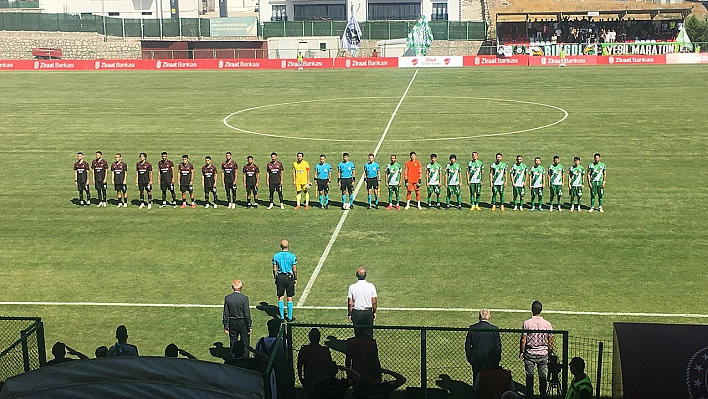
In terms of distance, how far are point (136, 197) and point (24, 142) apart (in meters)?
11.8

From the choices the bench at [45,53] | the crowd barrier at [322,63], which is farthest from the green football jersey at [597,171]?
the bench at [45,53]

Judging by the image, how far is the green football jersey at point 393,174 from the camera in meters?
25.3

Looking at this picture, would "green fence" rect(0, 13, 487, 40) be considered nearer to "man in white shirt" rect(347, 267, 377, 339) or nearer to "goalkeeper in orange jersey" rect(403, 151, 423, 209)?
"goalkeeper in orange jersey" rect(403, 151, 423, 209)

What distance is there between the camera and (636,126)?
38031 mm

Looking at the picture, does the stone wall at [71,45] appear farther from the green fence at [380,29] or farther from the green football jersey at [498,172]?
the green football jersey at [498,172]

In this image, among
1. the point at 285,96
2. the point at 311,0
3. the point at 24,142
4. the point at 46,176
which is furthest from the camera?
the point at 311,0

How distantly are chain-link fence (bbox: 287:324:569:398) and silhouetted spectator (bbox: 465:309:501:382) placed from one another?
394 millimetres

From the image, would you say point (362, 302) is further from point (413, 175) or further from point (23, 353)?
point (413, 175)

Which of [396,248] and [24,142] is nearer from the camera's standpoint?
[396,248]

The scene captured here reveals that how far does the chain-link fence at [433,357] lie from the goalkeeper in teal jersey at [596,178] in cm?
986

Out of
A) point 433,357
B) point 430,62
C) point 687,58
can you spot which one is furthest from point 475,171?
point 687,58

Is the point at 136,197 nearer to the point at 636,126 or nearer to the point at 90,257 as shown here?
the point at 90,257

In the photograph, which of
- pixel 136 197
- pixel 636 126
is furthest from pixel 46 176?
pixel 636 126

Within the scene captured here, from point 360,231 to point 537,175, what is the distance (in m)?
5.44
